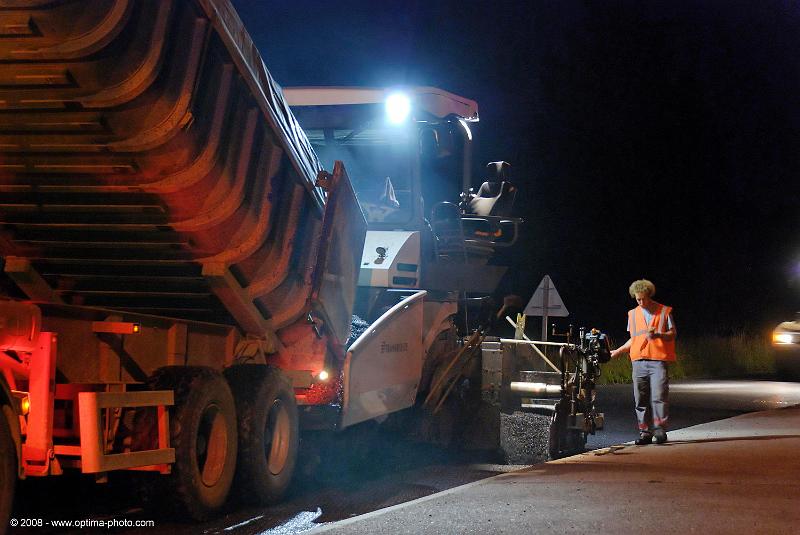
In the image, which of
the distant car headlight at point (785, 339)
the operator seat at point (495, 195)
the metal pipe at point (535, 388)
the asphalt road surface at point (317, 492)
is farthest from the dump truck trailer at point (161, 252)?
the distant car headlight at point (785, 339)

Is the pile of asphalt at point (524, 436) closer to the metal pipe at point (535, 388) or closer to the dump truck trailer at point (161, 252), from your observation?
the metal pipe at point (535, 388)

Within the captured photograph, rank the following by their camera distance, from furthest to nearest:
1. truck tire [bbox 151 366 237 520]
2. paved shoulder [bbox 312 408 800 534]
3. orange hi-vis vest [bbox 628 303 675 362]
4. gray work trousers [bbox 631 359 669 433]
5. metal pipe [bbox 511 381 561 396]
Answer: metal pipe [bbox 511 381 561 396], orange hi-vis vest [bbox 628 303 675 362], gray work trousers [bbox 631 359 669 433], truck tire [bbox 151 366 237 520], paved shoulder [bbox 312 408 800 534]

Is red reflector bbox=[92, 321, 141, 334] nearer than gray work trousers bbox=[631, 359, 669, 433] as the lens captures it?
Yes

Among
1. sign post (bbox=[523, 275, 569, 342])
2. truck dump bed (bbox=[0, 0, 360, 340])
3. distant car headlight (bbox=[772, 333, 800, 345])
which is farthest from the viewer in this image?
distant car headlight (bbox=[772, 333, 800, 345])

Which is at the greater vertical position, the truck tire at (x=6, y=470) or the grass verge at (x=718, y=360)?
the grass verge at (x=718, y=360)

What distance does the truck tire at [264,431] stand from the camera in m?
7.38

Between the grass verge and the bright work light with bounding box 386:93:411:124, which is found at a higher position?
the bright work light with bounding box 386:93:411:124

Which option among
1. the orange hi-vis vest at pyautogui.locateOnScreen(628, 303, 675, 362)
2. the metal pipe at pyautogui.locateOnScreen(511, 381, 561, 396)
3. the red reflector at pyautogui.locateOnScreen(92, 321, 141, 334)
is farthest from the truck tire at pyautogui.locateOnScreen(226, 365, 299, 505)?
the orange hi-vis vest at pyautogui.locateOnScreen(628, 303, 675, 362)

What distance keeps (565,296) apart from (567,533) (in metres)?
40.5

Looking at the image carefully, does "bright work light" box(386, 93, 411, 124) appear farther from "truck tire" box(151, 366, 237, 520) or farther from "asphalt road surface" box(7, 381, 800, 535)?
"truck tire" box(151, 366, 237, 520)

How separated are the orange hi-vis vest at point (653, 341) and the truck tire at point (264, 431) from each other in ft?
14.2

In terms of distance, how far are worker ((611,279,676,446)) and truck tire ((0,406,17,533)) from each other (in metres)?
6.92

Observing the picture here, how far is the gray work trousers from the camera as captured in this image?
10.8 metres

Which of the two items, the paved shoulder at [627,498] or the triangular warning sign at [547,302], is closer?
the paved shoulder at [627,498]
